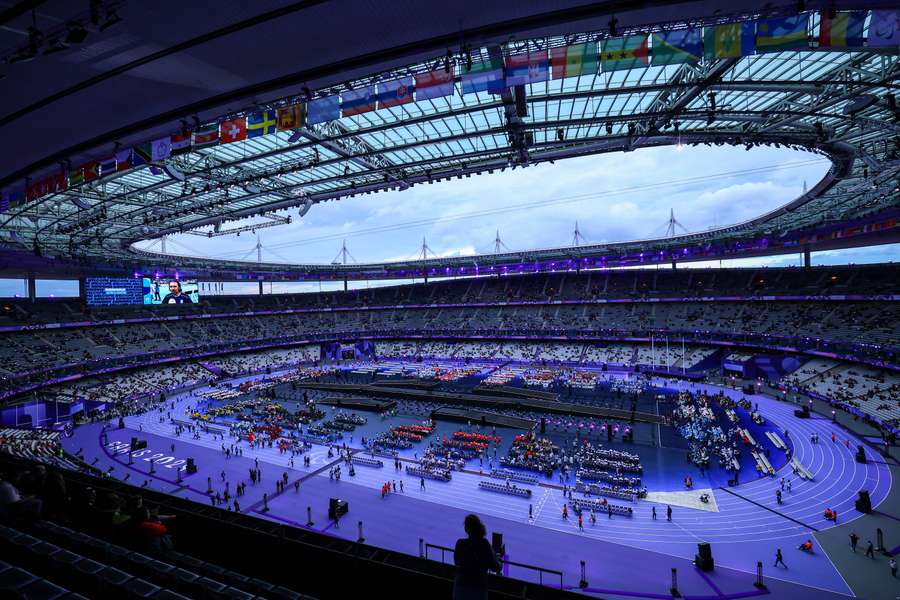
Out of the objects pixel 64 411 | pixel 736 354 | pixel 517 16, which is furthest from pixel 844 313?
pixel 64 411

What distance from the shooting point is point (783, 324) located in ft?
129

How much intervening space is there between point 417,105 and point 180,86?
626cm

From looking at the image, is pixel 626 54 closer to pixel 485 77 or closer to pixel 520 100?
pixel 485 77

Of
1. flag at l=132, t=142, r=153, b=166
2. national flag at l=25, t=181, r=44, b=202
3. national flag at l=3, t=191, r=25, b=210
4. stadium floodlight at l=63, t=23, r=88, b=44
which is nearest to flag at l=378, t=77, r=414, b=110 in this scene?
stadium floodlight at l=63, t=23, r=88, b=44

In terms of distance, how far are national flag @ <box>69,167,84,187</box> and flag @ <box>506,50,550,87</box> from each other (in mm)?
14007

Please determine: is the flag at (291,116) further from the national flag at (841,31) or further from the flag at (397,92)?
the national flag at (841,31)

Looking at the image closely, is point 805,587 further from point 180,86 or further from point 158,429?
point 158,429

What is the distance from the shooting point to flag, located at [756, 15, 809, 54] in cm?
707

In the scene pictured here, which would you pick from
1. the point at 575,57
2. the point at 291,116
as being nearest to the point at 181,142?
the point at 291,116

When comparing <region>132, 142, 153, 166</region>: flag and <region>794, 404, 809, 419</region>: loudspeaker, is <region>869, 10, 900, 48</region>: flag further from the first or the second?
<region>794, 404, 809, 419</region>: loudspeaker

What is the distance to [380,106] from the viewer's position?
9867mm

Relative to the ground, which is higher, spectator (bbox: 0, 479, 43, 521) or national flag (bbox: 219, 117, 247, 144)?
national flag (bbox: 219, 117, 247, 144)

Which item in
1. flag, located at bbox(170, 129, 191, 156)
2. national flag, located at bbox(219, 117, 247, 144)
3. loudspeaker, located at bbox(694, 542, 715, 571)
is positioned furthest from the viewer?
loudspeaker, located at bbox(694, 542, 715, 571)

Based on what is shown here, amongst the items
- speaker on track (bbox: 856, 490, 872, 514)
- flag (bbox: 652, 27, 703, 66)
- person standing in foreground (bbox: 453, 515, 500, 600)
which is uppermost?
flag (bbox: 652, 27, 703, 66)
